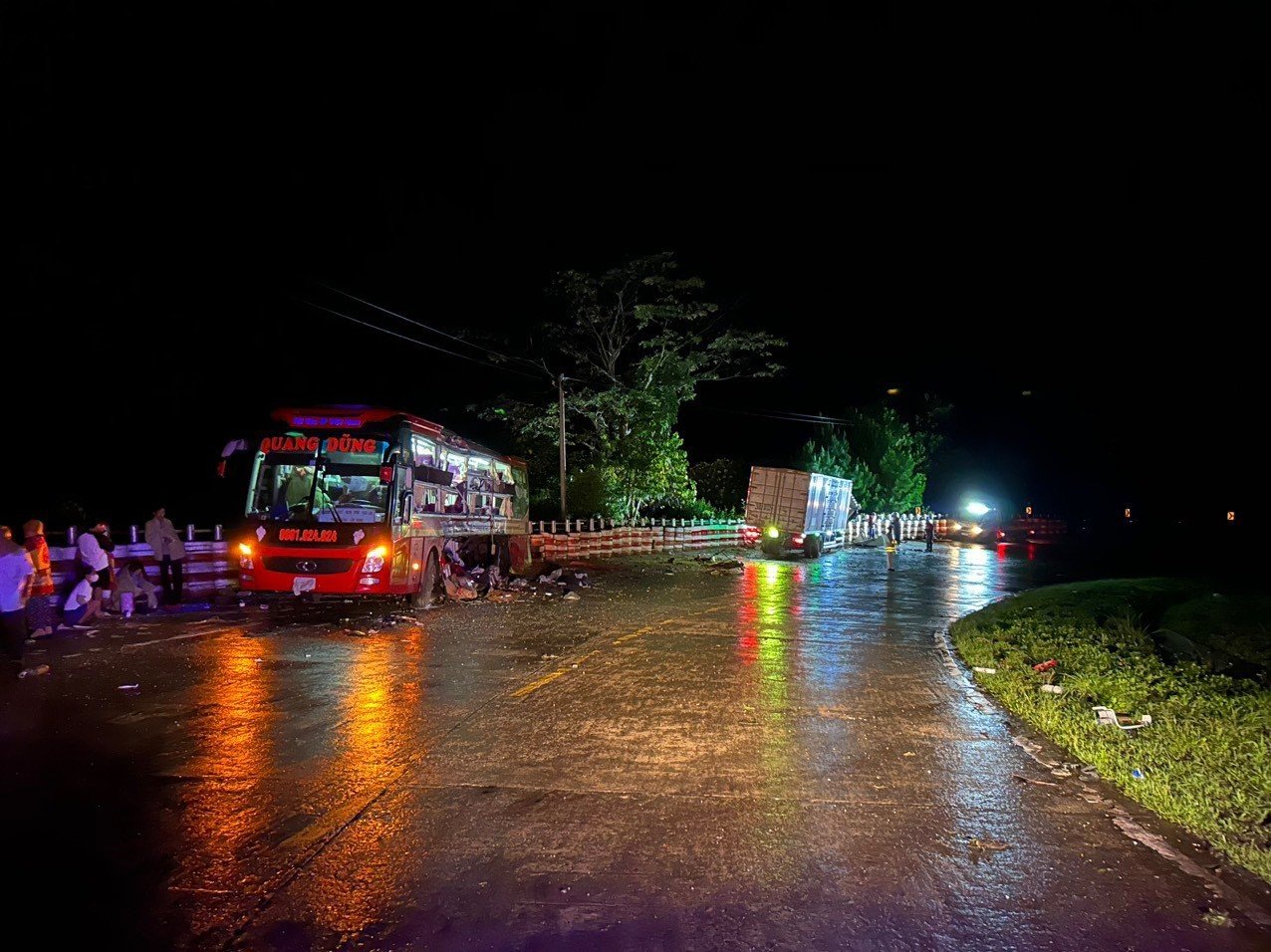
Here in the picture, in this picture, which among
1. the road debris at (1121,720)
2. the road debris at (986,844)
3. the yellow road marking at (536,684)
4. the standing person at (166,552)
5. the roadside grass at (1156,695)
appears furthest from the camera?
the standing person at (166,552)

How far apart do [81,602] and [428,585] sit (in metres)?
5.20

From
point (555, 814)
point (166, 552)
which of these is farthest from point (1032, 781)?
point (166, 552)

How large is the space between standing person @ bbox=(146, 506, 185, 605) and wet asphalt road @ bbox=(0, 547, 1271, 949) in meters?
4.53

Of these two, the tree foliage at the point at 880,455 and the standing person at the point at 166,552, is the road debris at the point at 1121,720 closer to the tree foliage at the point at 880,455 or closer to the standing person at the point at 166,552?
the standing person at the point at 166,552

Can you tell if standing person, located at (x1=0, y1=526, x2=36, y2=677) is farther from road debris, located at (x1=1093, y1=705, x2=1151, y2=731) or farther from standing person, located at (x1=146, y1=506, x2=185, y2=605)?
→ road debris, located at (x1=1093, y1=705, x2=1151, y2=731)

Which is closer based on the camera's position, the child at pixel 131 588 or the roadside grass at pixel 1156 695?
the roadside grass at pixel 1156 695

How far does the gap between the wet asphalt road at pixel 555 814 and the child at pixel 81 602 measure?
269 centimetres

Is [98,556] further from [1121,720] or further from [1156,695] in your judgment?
[1156,695]

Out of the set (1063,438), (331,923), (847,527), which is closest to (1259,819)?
(331,923)

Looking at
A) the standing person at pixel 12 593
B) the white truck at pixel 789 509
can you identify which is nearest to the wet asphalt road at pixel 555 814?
the standing person at pixel 12 593

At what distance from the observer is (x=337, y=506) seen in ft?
45.6

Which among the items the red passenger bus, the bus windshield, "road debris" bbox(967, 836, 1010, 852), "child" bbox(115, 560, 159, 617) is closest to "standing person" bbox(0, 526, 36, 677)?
"child" bbox(115, 560, 159, 617)

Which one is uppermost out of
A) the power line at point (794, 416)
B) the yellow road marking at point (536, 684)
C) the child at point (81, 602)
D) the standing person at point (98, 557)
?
the power line at point (794, 416)

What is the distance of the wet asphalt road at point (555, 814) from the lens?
156 inches
